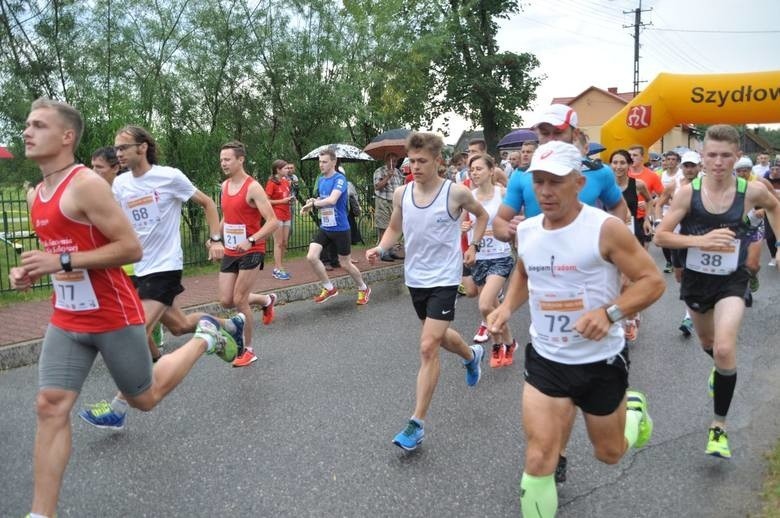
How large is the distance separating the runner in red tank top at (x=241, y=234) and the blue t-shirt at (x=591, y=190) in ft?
7.11

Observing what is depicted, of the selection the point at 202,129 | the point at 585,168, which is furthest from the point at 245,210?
the point at 202,129

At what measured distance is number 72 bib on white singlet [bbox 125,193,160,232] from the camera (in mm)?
4988

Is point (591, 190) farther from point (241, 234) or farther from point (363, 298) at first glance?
point (363, 298)

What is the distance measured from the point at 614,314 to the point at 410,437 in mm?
1819

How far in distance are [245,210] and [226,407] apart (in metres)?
1.95

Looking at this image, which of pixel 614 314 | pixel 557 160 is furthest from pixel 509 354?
pixel 557 160

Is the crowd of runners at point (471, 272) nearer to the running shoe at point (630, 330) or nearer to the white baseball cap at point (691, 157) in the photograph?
the running shoe at point (630, 330)

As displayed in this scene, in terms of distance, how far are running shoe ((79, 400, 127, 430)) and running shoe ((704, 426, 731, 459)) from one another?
3714mm

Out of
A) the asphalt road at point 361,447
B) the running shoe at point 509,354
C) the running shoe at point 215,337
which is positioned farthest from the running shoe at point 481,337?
the running shoe at point 215,337

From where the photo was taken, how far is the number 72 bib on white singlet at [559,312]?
276 centimetres

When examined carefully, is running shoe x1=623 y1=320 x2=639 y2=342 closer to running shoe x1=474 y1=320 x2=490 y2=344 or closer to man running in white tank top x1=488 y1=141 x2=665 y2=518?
running shoe x1=474 y1=320 x2=490 y2=344

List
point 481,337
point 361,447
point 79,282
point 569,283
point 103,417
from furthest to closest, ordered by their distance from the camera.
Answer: point 481,337, point 103,417, point 361,447, point 79,282, point 569,283

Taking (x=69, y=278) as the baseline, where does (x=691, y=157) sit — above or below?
above

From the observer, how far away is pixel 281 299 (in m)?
9.40
